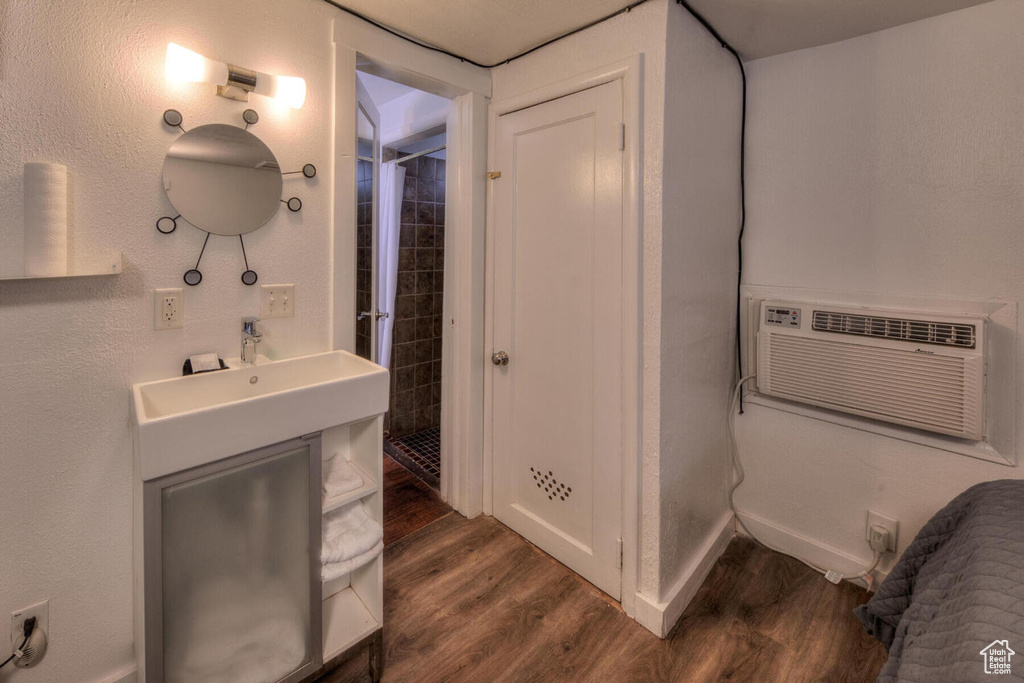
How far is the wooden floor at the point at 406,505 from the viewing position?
7.56ft

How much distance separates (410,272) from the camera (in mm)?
3344

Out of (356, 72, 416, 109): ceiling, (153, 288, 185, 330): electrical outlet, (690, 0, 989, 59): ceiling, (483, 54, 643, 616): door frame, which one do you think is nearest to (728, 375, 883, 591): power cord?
(483, 54, 643, 616): door frame

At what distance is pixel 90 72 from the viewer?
125cm

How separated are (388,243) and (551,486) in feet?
6.66

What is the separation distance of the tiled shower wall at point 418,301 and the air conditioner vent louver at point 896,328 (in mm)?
2389

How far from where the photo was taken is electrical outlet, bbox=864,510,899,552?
1.85 meters

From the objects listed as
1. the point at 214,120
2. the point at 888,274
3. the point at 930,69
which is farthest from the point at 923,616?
the point at 214,120

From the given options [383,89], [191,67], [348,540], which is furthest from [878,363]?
[383,89]

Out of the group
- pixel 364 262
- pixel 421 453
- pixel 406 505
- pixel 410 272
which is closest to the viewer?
pixel 406 505

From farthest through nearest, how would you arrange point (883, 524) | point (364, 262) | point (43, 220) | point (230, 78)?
point (364, 262), point (883, 524), point (230, 78), point (43, 220)

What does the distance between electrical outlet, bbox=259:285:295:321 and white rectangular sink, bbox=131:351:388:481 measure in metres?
0.17

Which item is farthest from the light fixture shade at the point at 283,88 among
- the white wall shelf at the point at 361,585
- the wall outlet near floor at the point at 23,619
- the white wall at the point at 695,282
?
the wall outlet near floor at the point at 23,619

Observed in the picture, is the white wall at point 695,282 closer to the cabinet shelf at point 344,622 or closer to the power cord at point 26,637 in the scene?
the cabinet shelf at point 344,622

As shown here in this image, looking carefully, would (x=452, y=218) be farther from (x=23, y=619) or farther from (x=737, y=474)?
(x=23, y=619)
